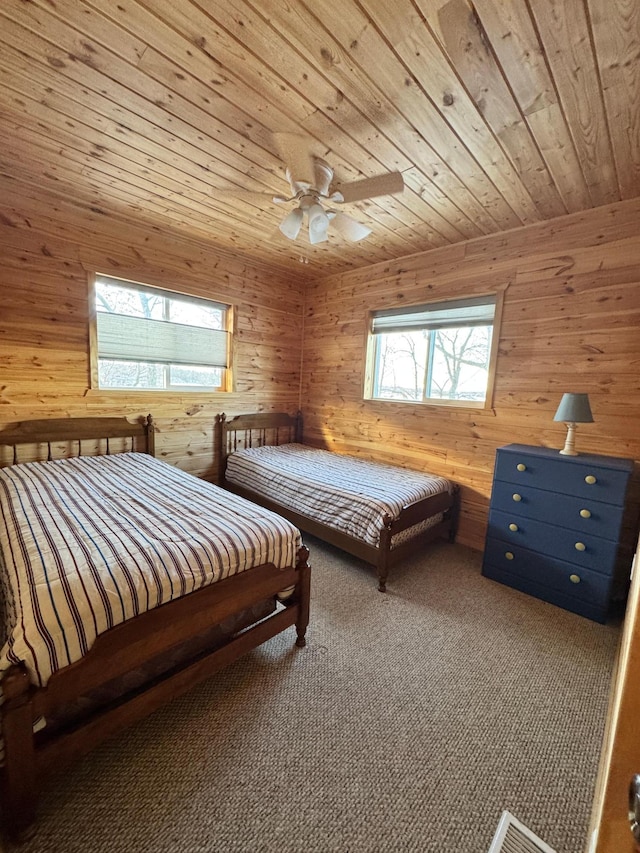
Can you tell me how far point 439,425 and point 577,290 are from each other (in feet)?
4.84

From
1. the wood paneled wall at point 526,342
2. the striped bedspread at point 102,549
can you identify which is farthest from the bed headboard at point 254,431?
the striped bedspread at point 102,549

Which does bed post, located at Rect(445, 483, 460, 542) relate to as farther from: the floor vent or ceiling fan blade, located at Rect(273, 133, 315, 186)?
ceiling fan blade, located at Rect(273, 133, 315, 186)

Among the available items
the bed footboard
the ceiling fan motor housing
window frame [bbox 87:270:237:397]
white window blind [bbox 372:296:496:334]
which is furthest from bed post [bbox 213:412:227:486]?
the ceiling fan motor housing

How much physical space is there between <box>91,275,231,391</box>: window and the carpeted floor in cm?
264

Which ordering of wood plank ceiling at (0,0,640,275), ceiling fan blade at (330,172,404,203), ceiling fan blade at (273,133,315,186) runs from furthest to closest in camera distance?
ceiling fan blade at (330,172,404,203), ceiling fan blade at (273,133,315,186), wood plank ceiling at (0,0,640,275)

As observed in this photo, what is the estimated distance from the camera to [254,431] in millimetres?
4254

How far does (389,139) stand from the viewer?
6.14 feet

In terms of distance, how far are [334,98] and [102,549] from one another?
7.37 ft

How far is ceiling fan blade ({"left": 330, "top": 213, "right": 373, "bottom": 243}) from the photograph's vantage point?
2201 mm

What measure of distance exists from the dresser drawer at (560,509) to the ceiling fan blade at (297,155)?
239 cm

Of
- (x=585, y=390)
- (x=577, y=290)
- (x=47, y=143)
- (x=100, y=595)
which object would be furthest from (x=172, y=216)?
(x=585, y=390)

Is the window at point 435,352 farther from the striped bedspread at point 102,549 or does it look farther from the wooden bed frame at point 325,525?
the striped bedspread at point 102,549

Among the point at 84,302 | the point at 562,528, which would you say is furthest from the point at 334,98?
the point at 562,528

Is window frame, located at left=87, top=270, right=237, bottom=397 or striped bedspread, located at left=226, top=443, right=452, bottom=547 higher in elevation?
window frame, located at left=87, top=270, right=237, bottom=397
